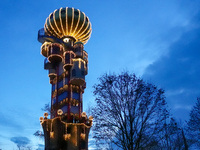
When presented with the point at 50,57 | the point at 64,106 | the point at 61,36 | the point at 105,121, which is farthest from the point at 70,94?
the point at 105,121

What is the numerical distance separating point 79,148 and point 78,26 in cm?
2784

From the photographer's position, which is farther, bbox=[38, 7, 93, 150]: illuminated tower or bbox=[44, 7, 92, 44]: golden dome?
bbox=[44, 7, 92, 44]: golden dome

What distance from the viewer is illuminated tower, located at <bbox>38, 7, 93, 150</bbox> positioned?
39312 millimetres

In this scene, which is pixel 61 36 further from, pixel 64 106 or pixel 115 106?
pixel 115 106

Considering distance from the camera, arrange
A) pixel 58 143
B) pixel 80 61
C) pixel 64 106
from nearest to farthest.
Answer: pixel 58 143, pixel 64 106, pixel 80 61

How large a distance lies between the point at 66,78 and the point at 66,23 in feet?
43.8

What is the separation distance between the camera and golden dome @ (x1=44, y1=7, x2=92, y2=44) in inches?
1923

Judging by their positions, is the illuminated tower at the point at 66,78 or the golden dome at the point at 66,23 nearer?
the illuminated tower at the point at 66,78

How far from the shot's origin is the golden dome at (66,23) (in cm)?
4884

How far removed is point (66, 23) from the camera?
48.9m

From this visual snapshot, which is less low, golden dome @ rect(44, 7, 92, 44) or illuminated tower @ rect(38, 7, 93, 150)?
golden dome @ rect(44, 7, 92, 44)

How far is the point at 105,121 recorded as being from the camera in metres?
19.4

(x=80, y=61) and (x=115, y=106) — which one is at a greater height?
(x=80, y=61)

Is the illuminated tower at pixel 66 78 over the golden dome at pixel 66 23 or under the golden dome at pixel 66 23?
under
